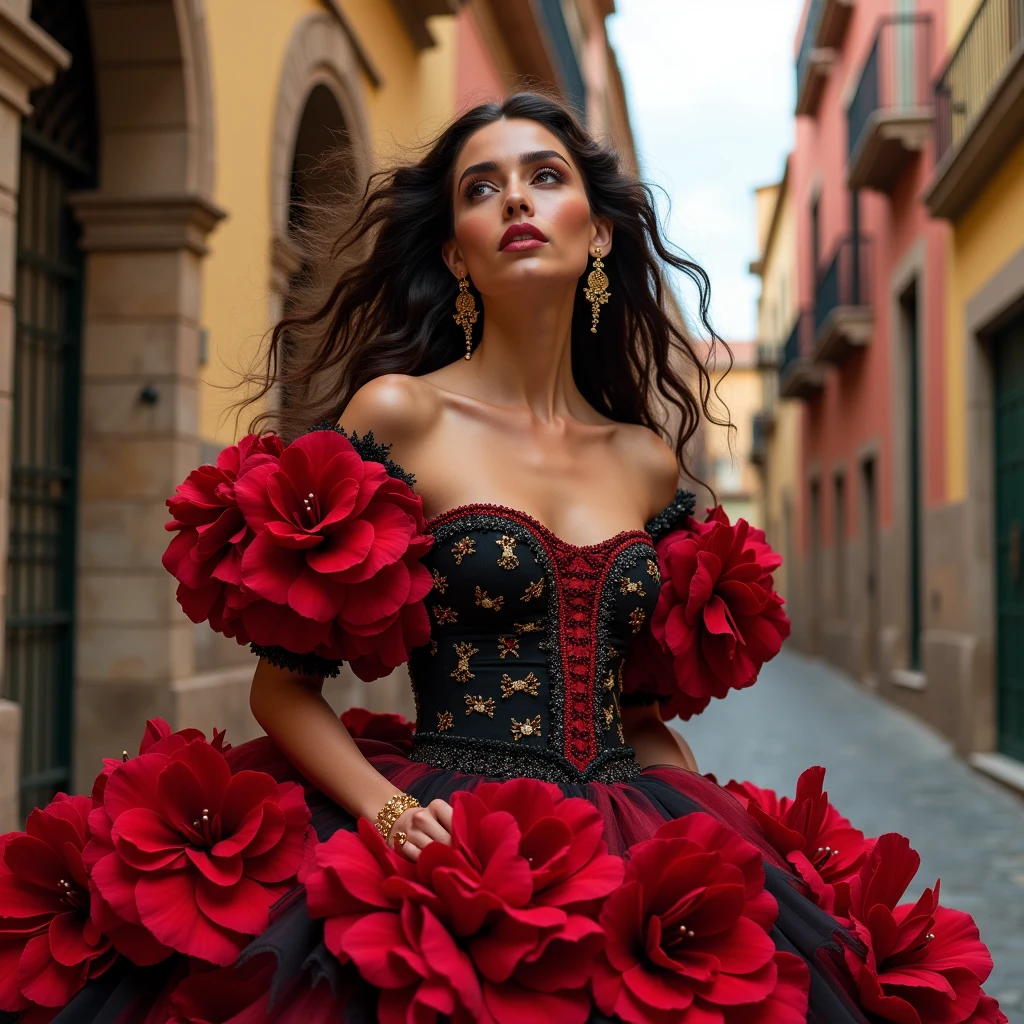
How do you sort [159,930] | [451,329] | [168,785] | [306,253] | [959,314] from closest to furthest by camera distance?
[159,930] → [168,785] → [451,329] → [306,253] → [959,314]

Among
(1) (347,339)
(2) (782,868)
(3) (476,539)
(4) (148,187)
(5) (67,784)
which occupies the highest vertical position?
(4) (148,187)

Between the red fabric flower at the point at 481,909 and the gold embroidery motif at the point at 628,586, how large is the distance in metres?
0.58

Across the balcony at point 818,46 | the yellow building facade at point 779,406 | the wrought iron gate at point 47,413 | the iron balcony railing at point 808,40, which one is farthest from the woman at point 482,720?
the yellow building facade at point 779,406

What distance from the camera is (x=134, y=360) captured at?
634 cm

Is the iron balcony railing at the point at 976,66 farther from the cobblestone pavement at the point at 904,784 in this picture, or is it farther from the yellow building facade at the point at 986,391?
the cobblestone pavement at the point at 904,784

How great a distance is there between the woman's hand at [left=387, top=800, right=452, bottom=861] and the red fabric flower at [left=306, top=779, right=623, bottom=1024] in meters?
0.02

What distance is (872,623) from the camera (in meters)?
17.8

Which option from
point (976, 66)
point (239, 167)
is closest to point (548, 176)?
point (239, 167)

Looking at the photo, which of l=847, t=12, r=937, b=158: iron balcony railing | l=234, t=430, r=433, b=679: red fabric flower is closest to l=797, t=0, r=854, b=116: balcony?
l=847, t=12, r=937, b=158: iron balcony railing

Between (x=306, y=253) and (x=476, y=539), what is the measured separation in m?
1.06

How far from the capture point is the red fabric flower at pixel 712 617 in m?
2.42

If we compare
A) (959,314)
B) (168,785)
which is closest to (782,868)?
(168,785)

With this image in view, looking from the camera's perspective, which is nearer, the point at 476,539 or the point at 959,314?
the point at 476,539

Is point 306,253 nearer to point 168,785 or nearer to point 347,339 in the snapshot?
point 347,339
